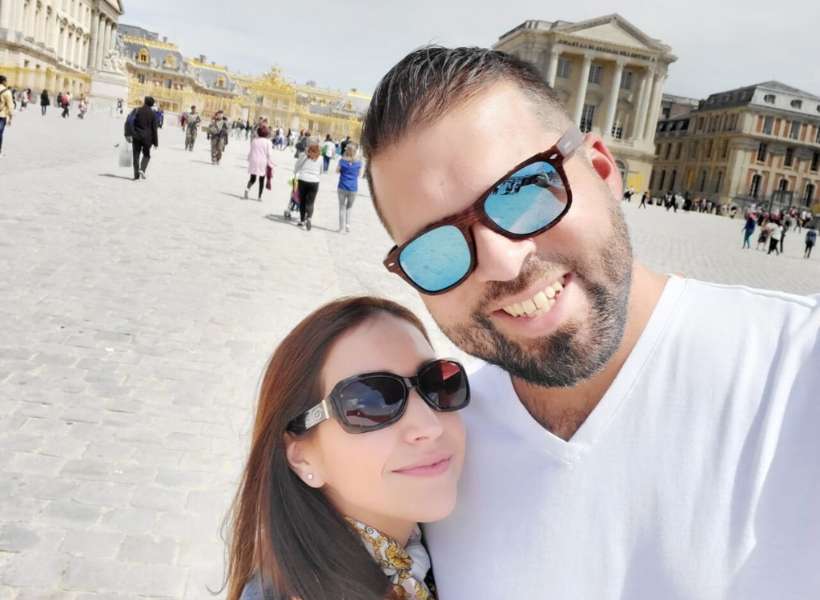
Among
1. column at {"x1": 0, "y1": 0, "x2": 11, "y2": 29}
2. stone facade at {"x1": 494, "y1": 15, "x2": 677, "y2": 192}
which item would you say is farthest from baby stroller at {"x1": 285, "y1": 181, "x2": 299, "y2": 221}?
stone facade at {"x1": 494, "y1": 15, "x2": 677, "y2": 192}

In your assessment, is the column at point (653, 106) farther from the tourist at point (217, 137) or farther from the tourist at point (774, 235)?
the tourist at point (217, 137)

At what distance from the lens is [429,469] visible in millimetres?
1598

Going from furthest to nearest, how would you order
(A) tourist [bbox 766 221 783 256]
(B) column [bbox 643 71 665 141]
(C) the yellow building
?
1. (B) column [bbox 643 71 665 141]
2. (C) the yellow building
3. (A) tourist [bbox 766 221 783 256]

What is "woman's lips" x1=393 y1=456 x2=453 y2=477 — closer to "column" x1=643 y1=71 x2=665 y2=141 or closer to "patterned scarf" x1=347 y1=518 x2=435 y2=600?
"patterned scarf" x1=347 y1=518 x2=435 y2=600

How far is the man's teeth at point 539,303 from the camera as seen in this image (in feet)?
4.72

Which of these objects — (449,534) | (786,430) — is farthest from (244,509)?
(786,430)

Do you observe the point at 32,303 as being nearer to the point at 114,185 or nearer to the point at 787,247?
the point at 114,185

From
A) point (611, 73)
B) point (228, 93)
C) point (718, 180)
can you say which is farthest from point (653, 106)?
point (228, 93)

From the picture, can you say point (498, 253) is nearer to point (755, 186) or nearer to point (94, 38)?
point (755, 186)

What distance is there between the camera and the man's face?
1.43 metres

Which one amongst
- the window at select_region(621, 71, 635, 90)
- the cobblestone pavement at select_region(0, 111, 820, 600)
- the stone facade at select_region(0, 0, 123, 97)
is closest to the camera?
the cobblestone pavement at select_region(0, 111, 820, 600)

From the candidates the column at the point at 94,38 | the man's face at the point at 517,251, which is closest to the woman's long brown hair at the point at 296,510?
the man's face at the point at 517,251

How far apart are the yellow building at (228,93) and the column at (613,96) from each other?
80.6 ft

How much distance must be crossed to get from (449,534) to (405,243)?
2.18ft
